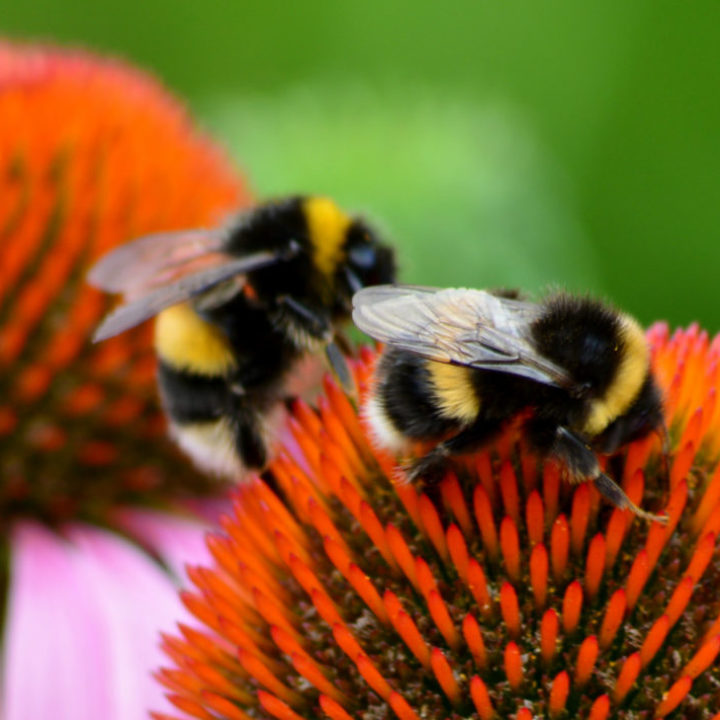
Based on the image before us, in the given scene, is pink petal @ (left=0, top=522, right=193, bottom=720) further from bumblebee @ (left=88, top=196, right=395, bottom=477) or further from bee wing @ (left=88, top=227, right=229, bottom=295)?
bee wing @ (left=88, top=227, right=229, bottom=295)

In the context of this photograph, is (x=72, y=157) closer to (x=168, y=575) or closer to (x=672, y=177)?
(x=168, y=575)

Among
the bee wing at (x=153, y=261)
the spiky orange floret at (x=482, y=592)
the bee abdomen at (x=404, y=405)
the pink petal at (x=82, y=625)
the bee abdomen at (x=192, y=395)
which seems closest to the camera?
the spiky orange floret at (x=482, y=592)

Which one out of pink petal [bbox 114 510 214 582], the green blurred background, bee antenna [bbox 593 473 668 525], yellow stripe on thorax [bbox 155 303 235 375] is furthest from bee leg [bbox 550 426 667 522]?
the green blurred background

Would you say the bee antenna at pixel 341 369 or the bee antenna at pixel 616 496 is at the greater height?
the bee antenna at pixel 341 369

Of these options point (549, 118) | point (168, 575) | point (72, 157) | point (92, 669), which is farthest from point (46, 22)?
point (92, 669)

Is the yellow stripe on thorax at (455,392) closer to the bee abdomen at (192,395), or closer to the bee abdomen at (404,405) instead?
the bee abdomen at (404,405)

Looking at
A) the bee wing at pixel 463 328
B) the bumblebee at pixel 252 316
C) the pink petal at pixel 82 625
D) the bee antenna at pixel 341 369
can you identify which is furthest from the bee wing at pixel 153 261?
the bee wing at pixel 463 328

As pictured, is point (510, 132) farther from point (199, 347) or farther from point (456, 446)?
point (456, 446)

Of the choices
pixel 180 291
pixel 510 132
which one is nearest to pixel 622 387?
pixel 180 291
